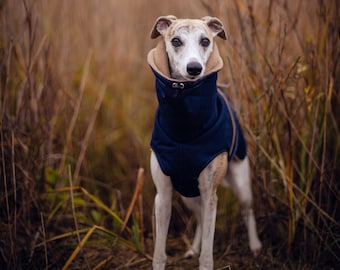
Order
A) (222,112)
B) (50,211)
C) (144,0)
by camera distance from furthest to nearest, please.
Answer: (144,0) < (50,211) < (222,112)

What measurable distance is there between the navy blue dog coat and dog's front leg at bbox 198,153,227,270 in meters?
0.04

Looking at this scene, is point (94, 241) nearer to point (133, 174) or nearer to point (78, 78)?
point (133, 174)

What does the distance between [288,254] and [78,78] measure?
2392 mm

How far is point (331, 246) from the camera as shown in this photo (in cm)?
266

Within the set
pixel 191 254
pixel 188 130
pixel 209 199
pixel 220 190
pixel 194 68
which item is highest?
pixel 194 68

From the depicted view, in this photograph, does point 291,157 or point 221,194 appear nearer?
point 291,157

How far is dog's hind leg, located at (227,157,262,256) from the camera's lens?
283 cm

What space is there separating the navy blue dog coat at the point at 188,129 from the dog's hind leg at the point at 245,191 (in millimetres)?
448

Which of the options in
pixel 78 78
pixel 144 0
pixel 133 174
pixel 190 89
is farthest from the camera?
pixel 144 0

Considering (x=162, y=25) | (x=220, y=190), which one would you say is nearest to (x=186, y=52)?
(x=162, y=25)

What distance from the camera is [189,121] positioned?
2.20 metres

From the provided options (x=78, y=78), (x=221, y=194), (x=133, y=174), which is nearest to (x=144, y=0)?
(x=78, y=78)

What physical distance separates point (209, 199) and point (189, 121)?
469 mm

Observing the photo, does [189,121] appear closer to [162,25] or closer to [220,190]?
[162,25]
